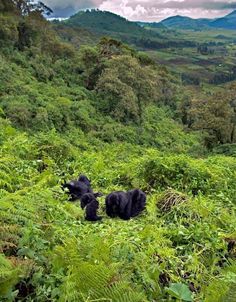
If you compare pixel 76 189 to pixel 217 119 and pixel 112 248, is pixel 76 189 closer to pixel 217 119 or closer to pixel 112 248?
pixel 112 248

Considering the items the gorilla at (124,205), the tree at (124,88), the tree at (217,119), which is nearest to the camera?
the gorilla at (124,205)

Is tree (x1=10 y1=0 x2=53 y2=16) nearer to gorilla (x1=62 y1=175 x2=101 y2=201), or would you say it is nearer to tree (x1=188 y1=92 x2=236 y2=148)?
tree (x1=188 y1=92 x2=236 y2=148)

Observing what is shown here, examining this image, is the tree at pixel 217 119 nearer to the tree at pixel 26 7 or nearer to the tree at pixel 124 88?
the tree at pixel 124 88

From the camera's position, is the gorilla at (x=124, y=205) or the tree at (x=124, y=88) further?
the tree at (x=124, y=88)

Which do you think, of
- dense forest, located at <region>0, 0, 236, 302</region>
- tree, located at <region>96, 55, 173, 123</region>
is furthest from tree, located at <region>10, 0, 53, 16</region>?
dense forest, located at <region>0, 0, 236, 302</region>

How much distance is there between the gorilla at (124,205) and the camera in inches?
218

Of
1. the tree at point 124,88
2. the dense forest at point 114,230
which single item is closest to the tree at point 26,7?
the tree at point 124,88

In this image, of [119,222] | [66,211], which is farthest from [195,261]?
[66,211]

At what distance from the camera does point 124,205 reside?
219 inches

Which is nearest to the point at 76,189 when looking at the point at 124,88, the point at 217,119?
the point at 217,119

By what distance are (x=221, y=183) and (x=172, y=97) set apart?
152 feet

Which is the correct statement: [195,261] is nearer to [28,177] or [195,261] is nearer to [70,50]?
[28,177]

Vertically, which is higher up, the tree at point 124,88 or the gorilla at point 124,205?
the gorilla at point 124,205

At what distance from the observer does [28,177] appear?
700 cm
